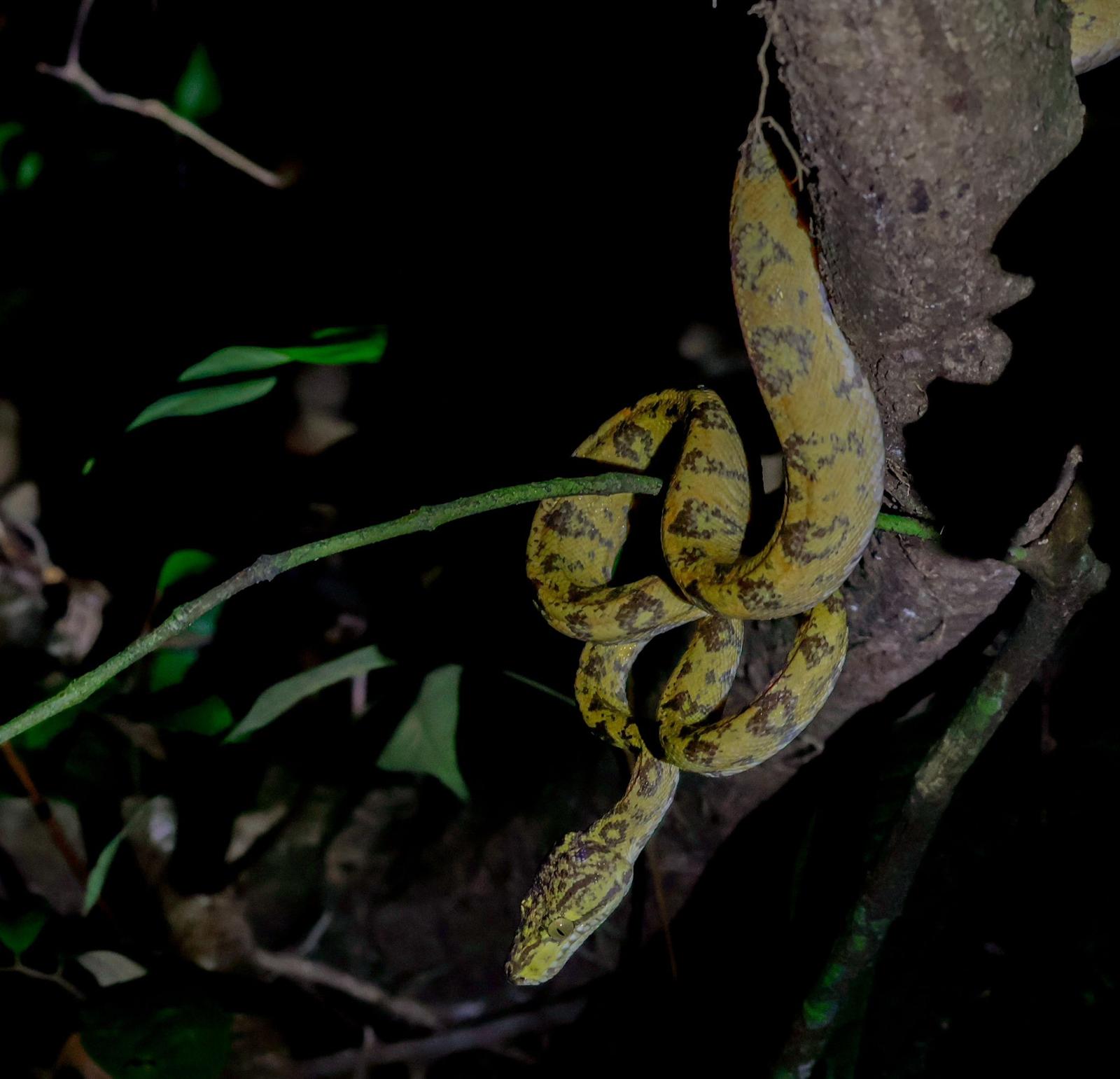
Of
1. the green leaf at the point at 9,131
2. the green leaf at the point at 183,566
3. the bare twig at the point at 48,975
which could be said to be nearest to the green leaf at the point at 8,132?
the green leaf at the point at 9,131

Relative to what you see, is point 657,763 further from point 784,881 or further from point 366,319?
point 366,319

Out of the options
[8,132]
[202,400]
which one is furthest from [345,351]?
[8,132]

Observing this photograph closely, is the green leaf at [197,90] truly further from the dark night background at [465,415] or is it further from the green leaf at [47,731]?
the green leaf at [47,731]

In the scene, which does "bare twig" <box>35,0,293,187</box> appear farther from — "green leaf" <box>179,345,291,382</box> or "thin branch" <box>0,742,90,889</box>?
"thin branch" <box>0,742,90,889</box>

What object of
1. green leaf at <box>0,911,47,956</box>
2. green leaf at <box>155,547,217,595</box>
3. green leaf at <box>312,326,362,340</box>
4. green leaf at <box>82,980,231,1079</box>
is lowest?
green leaf at <box>82,980,231,1079</box>

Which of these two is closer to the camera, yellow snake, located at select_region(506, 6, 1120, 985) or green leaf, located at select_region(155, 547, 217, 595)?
yellow snake, located at select_region(506, 6, 1120, 985)

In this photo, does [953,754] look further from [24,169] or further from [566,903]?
[24,169]

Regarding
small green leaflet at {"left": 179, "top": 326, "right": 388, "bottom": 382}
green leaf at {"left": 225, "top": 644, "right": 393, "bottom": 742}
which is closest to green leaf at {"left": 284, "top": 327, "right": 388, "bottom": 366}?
small green leaflet at {"left": 179, "top": 326, "right": 388, "bottom": 382}
